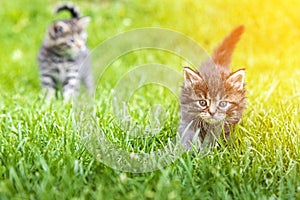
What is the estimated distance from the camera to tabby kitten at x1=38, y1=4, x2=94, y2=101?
4961 mm

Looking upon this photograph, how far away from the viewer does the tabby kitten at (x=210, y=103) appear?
277 cm

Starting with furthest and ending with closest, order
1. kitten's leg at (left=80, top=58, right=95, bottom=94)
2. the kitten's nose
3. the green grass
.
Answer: kitten's leg at (left=80, top=58, right=95, bottom=94)
the kitten's nose
the green grass

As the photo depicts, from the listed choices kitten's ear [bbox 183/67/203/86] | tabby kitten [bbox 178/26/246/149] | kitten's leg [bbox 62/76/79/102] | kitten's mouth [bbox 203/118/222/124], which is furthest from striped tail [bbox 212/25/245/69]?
kitten's leg [bbox 62/76/79/102]

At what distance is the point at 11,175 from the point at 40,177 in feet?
0.42

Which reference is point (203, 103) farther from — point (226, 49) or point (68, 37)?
point (68, 37)

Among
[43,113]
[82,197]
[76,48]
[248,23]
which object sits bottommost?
[82,197]

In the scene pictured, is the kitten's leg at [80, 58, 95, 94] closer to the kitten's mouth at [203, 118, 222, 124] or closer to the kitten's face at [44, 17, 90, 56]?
the kitten's face at [44, 17, 90, 56]

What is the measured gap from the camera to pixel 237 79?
280 centimetres

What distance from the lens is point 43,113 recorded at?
135 inches

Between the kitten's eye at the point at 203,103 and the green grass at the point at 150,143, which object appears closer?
the green grass at the point at 150,143

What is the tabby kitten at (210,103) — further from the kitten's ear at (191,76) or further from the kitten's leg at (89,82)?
the kitten's leg at (89,82)

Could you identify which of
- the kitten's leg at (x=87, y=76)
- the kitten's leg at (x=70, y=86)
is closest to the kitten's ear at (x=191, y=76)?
the kitten's leg at (x=70, y=86)

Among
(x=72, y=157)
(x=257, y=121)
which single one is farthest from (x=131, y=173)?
(x=257, y=121)

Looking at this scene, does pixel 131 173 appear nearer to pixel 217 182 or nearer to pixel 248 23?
pixel 217 182
